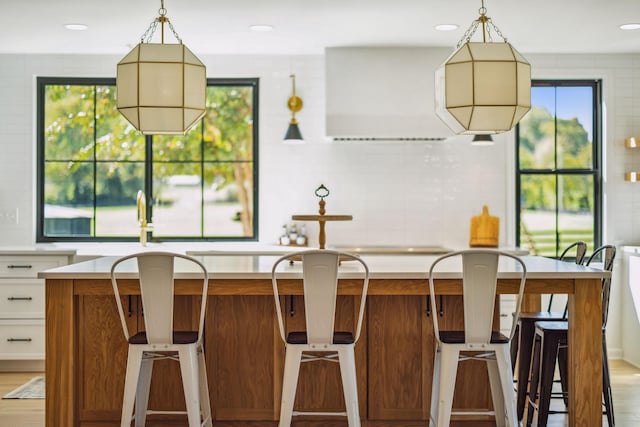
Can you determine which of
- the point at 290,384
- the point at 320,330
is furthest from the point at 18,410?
the point at 320,330

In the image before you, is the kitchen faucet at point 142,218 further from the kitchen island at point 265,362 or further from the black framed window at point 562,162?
the black framed window at point 562,162

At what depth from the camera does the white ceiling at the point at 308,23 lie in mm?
4918

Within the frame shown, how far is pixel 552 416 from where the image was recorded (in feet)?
15.3

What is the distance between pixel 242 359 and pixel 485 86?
1829mm

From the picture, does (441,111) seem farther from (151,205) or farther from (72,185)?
(72,185)

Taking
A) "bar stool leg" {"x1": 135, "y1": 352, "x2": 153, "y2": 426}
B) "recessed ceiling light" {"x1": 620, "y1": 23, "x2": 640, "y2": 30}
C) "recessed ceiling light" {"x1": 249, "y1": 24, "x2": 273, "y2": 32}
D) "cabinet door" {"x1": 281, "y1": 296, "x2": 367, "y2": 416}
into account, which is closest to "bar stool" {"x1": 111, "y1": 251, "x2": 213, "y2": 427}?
"bar stool leg" {"x1": 135, "y1": 352, "x2": 153, "y2": 426}

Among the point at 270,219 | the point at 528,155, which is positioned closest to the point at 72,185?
the point at 270,219

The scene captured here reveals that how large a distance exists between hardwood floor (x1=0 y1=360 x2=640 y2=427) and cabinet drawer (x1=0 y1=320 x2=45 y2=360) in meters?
0.17

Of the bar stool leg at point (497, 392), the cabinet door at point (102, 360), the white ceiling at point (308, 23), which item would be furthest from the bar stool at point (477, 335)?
the white ceiling at point (308, 23)

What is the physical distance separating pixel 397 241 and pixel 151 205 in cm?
212

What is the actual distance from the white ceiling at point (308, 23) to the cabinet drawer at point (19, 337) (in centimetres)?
216

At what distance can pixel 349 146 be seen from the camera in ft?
21.7

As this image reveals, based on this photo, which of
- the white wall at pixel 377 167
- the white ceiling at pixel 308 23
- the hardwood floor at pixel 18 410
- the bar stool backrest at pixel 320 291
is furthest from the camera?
the white wall at pixel 377 167

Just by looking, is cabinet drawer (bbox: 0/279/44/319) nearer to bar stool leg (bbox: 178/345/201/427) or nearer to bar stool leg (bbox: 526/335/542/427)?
bar stool leg (bbox: 178/345/201/427)
